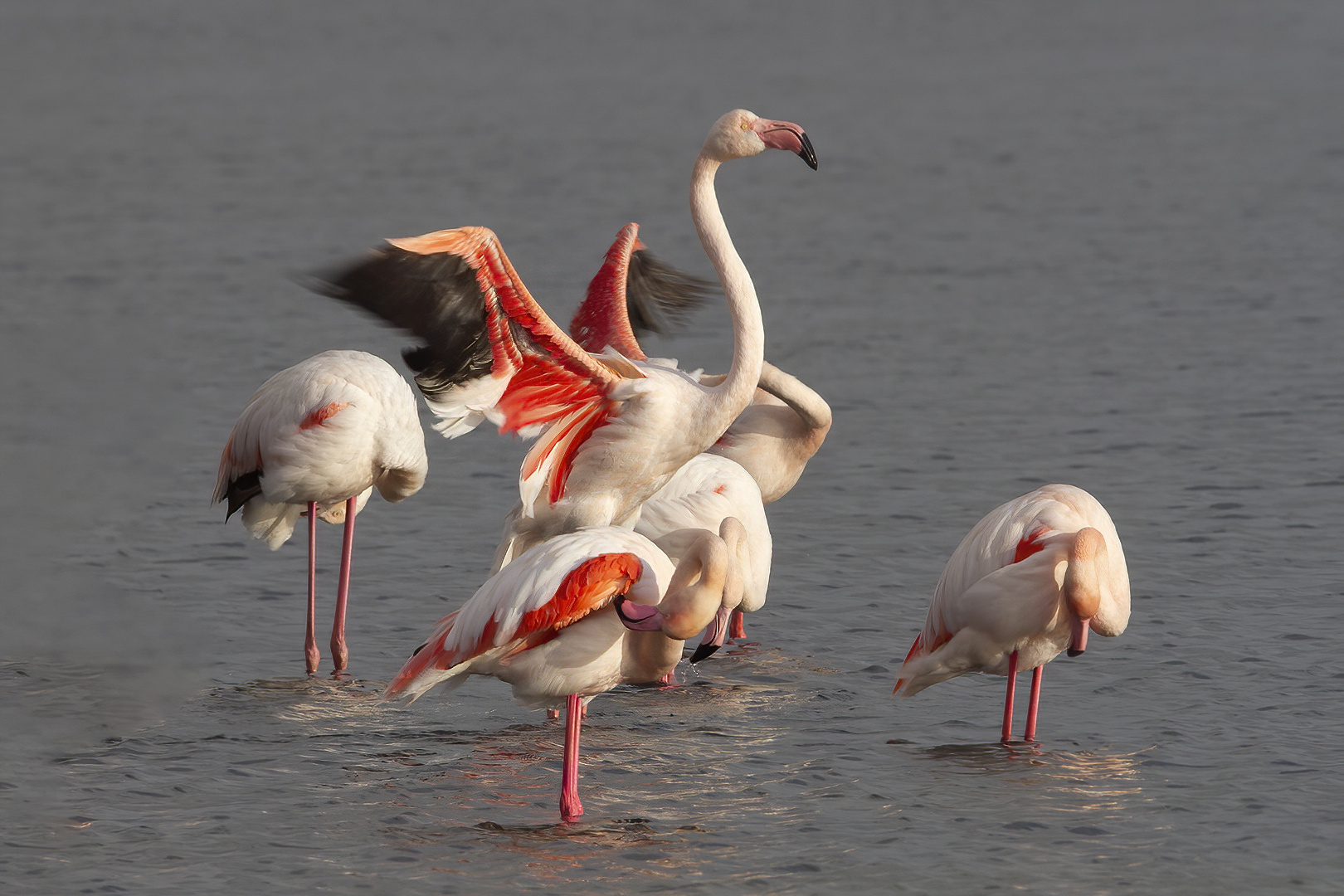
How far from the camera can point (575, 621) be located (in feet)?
20.2

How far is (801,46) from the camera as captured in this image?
110 feet

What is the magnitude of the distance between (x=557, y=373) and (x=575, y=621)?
5.03 feet

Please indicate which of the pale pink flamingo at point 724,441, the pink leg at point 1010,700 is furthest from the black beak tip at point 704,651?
the pink leg at point 1010,700

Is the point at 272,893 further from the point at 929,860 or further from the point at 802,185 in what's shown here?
the point at 802,185

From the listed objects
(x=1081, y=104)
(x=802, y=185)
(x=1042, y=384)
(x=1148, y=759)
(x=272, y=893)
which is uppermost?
(x=1081, y=104)

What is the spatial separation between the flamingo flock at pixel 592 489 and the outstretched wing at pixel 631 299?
0.02 m

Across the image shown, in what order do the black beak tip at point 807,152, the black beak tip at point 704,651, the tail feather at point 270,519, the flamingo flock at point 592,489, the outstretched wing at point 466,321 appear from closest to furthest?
the black beak tip at point 704,651 < the flamingo flock at point 592,489 < the outstretched wing at point 466,321 < the black beak tip at point 807,152 < the tail feather at point 270,519

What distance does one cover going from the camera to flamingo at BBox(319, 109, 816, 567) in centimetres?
692

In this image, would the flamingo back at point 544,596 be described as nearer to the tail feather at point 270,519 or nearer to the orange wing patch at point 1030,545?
the orange wing patch at point 1030,545

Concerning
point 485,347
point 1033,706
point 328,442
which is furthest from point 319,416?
point 1033,706

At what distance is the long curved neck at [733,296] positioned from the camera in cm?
735

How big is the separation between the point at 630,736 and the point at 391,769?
1.00m

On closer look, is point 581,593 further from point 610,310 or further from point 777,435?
point 777,435

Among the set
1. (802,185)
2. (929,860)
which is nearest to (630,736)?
(929,860)
